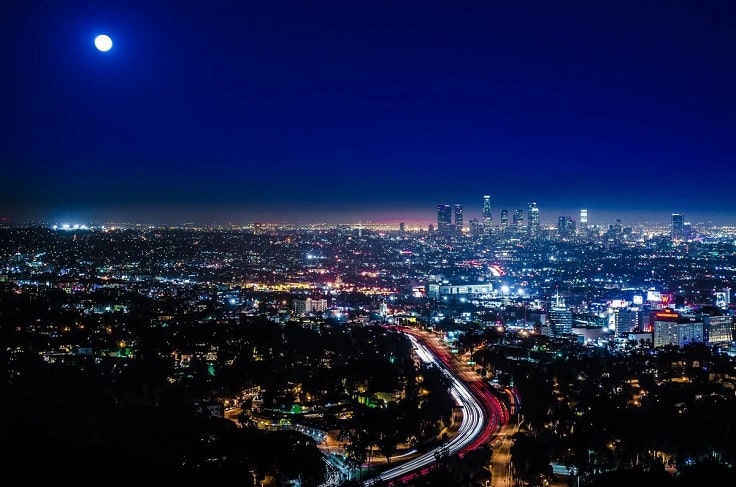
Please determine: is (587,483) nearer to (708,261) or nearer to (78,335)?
(78,335)

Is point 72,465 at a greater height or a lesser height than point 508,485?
greater

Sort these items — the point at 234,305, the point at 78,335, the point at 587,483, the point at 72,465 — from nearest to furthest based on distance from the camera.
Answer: the point at 72,465, the point at 587,483, the point at 78,335, the point at 234,305

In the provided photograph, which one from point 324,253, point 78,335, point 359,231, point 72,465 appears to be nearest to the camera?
point 72,465

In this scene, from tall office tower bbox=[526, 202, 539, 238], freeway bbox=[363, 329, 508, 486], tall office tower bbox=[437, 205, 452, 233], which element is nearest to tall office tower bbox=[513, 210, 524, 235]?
tall office tower bbox=[526, 202, 539, 238]

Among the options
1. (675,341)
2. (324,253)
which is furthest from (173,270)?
(675,341)

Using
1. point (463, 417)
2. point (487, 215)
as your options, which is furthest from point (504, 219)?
point (463, 417)

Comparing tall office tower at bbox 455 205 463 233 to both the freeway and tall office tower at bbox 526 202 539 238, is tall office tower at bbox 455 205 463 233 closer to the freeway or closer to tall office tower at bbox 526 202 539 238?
tall office tower at bbox 526 202 539 238
